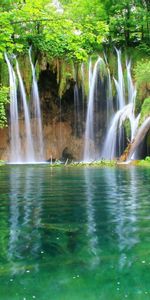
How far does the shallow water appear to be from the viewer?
3174 millimetres

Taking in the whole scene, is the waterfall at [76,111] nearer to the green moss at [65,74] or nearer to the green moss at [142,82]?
the green moss at [65,74]

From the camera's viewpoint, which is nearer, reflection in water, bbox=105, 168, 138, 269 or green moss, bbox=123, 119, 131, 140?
reflection in water, bbox=105, 168, 138, 269

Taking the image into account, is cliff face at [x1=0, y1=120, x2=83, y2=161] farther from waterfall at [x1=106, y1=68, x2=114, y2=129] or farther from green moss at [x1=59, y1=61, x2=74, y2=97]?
green moss at [x1=59, y1=61, x2=74, y2=97]

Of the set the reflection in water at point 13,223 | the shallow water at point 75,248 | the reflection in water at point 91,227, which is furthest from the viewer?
the reflection in water at point 13,223

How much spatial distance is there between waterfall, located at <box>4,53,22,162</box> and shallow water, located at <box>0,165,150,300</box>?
75.3 ft

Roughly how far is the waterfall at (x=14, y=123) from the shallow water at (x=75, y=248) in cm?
2296

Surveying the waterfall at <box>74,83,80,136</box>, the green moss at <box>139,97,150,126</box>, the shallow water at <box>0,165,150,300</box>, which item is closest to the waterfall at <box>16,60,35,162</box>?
the waterfall at <box>74,83,80,136</box>

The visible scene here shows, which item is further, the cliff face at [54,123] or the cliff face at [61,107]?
the cliff face at [54,123]

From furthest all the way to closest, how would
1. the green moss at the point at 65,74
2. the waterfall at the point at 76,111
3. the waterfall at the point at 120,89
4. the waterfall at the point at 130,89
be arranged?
1. the waterfall at the point at 76,111
2. the green moss at the point at 65,74
3. the waterfall at the point at 120,89
4. the waterfall at the point at 130,89

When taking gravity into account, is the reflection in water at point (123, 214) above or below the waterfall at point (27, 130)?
below

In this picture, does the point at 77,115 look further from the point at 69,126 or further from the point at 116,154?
the point at 116,154

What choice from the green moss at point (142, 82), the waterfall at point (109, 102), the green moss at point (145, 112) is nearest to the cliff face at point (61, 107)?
the waterfall at point (109, 102)

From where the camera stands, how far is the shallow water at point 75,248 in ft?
10.4

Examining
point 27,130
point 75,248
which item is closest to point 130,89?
point 27,130
